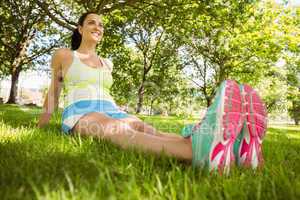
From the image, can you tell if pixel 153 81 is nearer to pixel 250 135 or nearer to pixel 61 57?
pixel 61 57

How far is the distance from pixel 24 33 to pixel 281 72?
20.8 m

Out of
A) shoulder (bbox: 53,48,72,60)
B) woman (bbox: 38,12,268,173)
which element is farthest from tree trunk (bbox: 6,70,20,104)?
shoulder (bbox: 53,48,72,60)

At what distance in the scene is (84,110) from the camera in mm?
3303

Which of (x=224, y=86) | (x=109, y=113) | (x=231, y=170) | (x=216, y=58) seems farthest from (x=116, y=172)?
(x=216, y=58)

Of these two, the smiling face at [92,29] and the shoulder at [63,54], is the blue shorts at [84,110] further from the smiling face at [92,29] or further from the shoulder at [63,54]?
the smiling face at [92,29]

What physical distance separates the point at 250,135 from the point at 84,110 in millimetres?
1664

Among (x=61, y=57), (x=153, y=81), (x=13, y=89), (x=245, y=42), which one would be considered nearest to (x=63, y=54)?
(x=61, y=57)

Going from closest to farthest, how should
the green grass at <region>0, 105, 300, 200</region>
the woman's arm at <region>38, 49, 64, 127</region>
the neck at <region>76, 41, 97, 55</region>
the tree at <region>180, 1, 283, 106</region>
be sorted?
the green grass at <region>0, 105, 300, 200</region> < the woman's arm at <region>38, 49, 64, 127</region> < the neck at <region>76, 41, 97, 55</region> < the tree at <region>180, 1, 283, 106</region>

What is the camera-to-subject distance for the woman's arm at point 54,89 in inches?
149

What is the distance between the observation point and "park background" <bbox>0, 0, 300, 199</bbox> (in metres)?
1.54

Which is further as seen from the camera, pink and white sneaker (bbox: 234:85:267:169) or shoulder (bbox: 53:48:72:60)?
shoulder (bbox: 53:48:72:60)

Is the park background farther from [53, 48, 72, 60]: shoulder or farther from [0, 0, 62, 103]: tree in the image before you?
[53, 48, 72, 60]: shoulder

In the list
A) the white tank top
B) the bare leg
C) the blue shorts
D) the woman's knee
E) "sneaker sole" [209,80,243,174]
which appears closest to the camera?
"sneaker sole" [209,80,243,174]

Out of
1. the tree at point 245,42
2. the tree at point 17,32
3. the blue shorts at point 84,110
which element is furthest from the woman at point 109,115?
the tree at point 17,32
